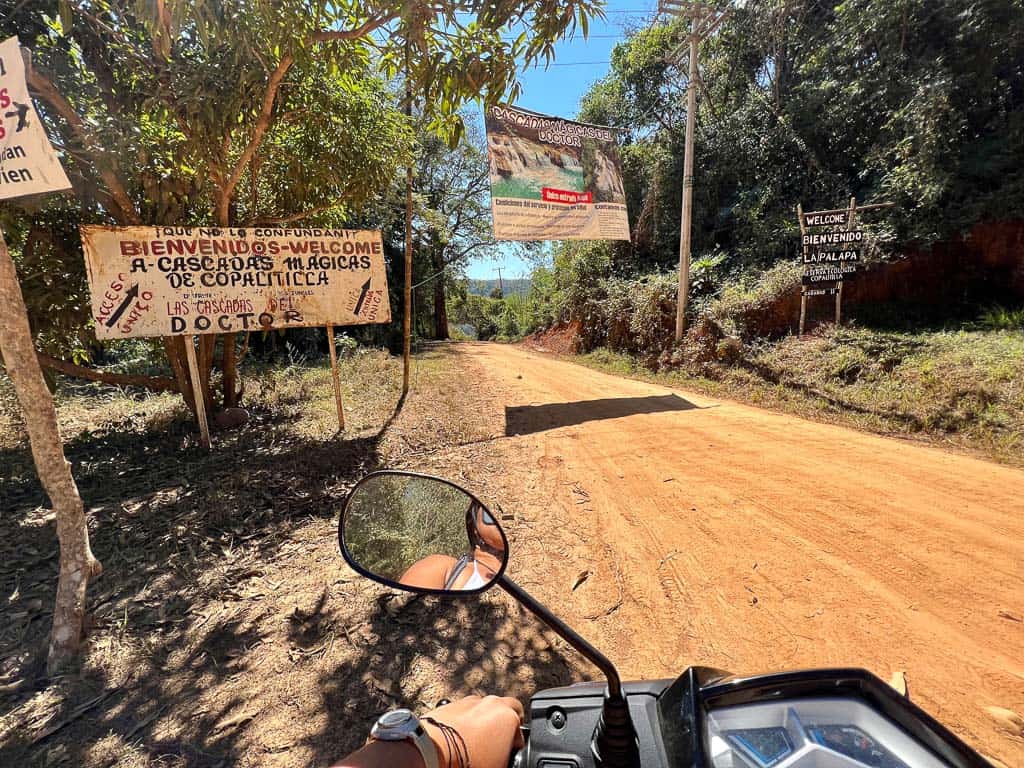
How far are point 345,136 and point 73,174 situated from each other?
108 inches

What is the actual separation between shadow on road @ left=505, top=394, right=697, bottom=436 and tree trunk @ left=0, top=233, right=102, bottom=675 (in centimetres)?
413

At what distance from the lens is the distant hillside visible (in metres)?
31.1

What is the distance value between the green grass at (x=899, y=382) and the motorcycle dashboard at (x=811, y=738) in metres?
5.79

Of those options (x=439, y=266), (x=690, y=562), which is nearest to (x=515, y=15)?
(x=690, y=562)

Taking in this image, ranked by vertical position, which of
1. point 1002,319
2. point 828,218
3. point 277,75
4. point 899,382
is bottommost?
point 899,382

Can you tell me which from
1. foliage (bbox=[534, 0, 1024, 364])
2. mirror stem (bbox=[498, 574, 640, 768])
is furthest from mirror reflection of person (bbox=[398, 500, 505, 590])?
foliage (bbox=[534, 0, 1024, 364])

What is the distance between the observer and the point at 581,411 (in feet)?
23.2

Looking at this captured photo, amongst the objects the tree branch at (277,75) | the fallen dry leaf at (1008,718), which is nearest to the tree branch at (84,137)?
the tree branch at (277,75)

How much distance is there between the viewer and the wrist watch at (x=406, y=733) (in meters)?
1.06

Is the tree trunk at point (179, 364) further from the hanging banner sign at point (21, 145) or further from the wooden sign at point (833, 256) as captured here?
the wooden sign at point (833, 256)

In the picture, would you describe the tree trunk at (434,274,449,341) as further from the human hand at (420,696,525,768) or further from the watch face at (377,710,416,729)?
the watch face at (377,710,416,729)

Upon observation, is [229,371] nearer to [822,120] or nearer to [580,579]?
[580,579]

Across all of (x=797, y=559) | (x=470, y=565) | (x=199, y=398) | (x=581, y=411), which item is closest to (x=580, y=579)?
(x=797, y=559)

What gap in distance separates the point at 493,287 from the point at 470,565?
38.9 meters
